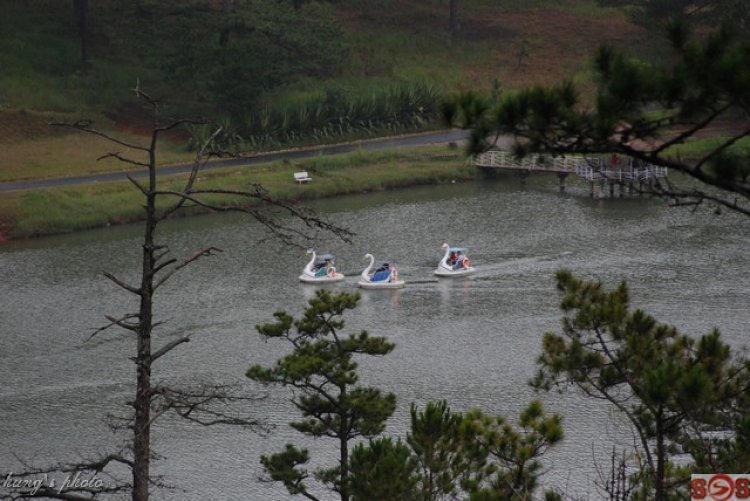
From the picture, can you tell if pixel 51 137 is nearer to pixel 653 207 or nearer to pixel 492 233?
pixel 492 233

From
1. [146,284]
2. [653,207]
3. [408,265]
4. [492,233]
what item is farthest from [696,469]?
[653,207]

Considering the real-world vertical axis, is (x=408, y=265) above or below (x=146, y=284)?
below

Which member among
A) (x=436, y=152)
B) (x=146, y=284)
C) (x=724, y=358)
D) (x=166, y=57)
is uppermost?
(x=146, y=284)

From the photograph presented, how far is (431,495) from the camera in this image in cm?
1509

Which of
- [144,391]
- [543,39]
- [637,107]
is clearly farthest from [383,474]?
[543,39]

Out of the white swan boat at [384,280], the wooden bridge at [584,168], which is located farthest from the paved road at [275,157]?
the white swan boat at [384,280]

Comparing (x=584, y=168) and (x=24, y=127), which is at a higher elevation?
(x=584, y=168)

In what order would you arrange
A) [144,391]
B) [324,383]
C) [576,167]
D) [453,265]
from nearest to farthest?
[144,391] → [324,383] → [453,265] → [576,167]

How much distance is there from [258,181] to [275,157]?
221 inches

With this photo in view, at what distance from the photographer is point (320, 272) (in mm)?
35125

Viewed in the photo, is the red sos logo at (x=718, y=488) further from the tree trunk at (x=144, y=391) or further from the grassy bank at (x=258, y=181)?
the grassy bank at (x=258, y=181)

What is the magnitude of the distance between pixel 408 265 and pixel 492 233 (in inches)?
172

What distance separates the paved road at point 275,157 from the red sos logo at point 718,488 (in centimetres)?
3279

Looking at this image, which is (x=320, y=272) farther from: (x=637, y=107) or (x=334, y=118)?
(x=637, y=107)
